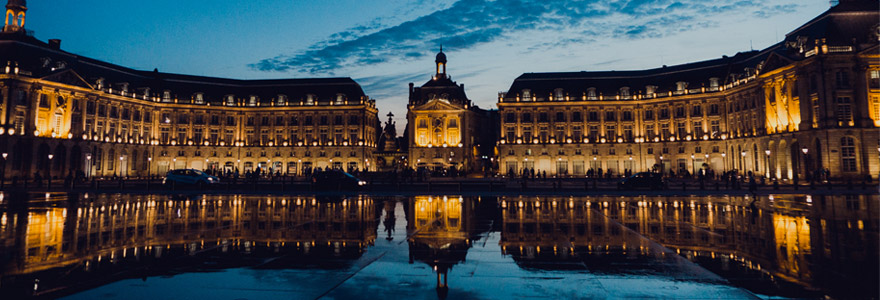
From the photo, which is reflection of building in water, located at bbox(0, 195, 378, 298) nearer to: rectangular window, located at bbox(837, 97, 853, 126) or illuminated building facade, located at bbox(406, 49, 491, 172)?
rectangular window, located at bbox(837, 97, 853, 126)

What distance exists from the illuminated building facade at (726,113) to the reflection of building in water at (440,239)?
39.5 m

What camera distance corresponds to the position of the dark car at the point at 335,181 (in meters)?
30.8

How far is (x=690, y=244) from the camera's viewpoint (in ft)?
29.9

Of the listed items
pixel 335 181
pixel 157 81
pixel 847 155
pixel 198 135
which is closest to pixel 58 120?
pixel 157 81

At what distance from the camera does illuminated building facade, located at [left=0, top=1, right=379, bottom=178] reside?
54.3 m

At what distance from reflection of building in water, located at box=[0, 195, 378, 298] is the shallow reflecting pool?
4 centimetres

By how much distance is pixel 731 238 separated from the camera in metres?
9.84

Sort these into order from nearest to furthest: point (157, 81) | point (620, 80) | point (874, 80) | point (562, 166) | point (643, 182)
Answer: point (643, 182) < point (874, 80) < point (562, 166) < point (157, 81) < point (620, 80)

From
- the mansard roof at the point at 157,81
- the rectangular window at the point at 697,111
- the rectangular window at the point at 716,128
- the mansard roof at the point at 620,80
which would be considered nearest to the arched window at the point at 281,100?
the mansard roof at the point at 157,81

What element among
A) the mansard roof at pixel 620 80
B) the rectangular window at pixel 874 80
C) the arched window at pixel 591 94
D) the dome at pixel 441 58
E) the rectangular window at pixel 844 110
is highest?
the dome at pixel 441 58

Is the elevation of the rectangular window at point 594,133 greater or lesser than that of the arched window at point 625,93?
lesser

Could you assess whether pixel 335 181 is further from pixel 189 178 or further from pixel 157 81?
pixel 157 81

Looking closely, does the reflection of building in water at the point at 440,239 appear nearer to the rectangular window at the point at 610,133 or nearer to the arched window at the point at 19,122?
the arched window at the point at 19,122

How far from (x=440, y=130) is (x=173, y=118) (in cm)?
4393
